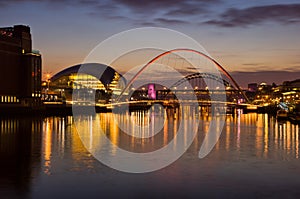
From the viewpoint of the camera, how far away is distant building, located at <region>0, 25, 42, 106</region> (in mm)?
65188

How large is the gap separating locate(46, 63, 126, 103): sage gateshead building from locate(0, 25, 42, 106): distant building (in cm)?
3041

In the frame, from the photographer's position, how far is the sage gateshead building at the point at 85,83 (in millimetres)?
109375

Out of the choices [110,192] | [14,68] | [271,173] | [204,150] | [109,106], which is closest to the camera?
[110,192]

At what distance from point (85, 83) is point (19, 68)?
5137 cm

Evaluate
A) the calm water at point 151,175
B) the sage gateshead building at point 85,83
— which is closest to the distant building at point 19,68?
the sage gateshead building at point 85,83

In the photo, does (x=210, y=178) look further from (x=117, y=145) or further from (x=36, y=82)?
(x=36, y=82)

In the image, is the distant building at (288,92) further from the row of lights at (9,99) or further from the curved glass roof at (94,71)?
the row of lights at (9,99)

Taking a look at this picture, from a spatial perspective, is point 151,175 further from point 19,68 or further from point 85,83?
point 85,83

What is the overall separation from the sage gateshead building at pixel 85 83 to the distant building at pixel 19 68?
99.8 feet

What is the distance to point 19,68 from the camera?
68.7 m

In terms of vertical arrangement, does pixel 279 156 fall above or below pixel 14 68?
below

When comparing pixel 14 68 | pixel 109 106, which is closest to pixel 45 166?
pixel 14 68

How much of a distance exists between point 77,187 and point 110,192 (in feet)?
3.43

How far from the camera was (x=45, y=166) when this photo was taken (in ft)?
55.5
